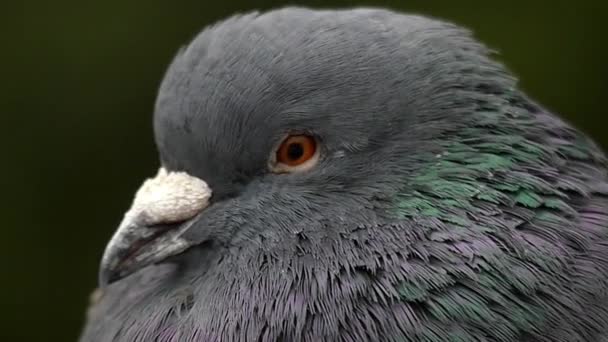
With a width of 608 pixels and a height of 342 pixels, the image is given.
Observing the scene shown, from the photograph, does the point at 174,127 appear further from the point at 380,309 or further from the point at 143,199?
the point at 380,309

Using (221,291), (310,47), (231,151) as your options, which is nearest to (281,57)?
(310,47)

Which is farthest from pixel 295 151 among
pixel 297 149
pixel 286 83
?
pixel 286 83

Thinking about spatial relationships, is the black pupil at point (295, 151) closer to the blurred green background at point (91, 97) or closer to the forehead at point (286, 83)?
the forehead at point (286, 83)

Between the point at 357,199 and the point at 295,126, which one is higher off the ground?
the point at 295,126

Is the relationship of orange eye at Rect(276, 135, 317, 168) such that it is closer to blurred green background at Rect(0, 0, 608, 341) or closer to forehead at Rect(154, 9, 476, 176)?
forehead at Rect(154, 9, 476, 176)

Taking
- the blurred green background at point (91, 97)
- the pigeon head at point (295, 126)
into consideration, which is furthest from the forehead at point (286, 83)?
the blurred green background at point (91, 97)

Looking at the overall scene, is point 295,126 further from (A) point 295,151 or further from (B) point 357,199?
(B) point 357,199
